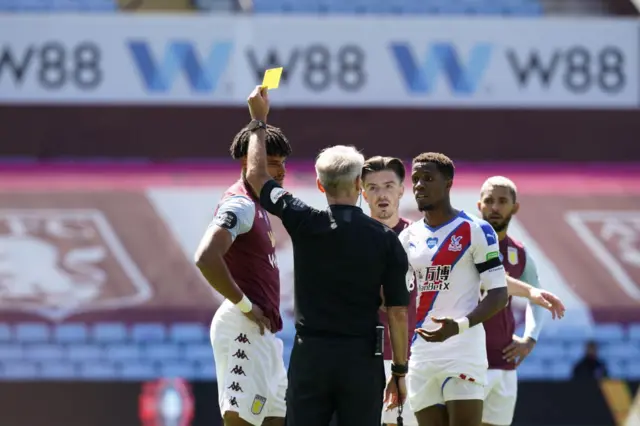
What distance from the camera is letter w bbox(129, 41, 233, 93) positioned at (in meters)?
14.8

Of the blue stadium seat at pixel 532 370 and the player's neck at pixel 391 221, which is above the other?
the blue stadium seat at pixel 532 370

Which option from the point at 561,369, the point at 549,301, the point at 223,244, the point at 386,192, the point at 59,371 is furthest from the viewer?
the point at 561,369

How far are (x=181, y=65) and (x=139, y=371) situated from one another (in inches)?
146

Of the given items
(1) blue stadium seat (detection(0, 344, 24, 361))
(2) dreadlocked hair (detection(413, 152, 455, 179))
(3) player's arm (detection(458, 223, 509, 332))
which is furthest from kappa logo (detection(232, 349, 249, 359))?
(1) blue stadium seat (detection(0, 344, 24, 361))

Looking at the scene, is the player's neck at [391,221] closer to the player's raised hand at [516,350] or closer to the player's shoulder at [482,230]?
the player's shoulder at [482,230]

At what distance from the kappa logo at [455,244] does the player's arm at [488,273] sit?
0.07 meters

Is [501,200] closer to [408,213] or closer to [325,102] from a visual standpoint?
[408,213]

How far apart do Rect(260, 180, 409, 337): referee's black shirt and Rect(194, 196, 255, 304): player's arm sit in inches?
20.1

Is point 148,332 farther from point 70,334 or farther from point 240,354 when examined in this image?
point 240,354

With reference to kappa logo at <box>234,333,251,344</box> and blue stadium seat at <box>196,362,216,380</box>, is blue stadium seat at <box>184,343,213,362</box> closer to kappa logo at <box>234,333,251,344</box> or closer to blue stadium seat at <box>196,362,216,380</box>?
blue stadium seat at <box>196,362,216,380</box>

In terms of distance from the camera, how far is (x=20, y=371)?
44.7 feet

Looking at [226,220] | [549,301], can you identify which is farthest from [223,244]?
[549,301]

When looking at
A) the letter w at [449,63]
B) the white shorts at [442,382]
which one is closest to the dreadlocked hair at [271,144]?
the white shorts at [442,382]

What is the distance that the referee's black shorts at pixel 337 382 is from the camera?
529 cm
